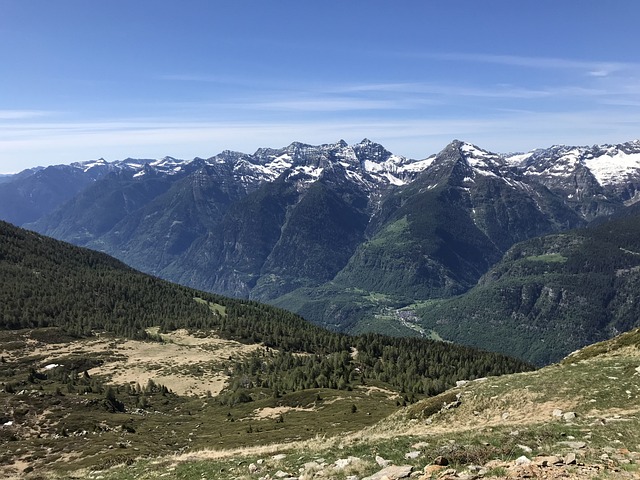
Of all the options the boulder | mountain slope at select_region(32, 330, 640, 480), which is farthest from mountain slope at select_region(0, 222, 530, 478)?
the boulder

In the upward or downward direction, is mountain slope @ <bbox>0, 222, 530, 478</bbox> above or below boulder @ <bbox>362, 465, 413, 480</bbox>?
below

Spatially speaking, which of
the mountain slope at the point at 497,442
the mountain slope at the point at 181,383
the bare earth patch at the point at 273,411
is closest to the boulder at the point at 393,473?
the mountain slope at the point at 497,442

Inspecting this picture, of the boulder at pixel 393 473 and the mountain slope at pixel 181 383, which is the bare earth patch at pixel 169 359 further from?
the boulder at pixel 393 473

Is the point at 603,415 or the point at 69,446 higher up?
the point at 603,415

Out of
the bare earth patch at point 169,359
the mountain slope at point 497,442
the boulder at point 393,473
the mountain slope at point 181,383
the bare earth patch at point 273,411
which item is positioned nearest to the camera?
the mountain slope at point 497,442

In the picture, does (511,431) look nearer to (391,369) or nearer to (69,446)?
(69,446)

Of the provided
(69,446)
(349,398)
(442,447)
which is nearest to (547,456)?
(442,447)

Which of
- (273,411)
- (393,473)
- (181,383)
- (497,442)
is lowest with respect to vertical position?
(181,383)

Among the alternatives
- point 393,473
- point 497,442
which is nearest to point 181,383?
point 497,442

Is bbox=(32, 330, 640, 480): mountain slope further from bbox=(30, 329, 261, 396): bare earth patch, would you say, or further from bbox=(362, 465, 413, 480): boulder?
bbox=(30, 329, 261, 396): bare earth patch

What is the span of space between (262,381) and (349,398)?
3954cm

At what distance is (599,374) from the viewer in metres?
40.9

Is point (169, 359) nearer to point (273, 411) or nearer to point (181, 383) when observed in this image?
point (181, 383)

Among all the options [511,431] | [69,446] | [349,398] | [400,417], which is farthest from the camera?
[349,398]
